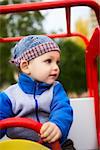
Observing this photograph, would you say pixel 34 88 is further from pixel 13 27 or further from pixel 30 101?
pixel 13 27

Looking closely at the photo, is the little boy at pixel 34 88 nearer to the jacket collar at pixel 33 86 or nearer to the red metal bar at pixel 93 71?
the jacket collar at pixel 33 86

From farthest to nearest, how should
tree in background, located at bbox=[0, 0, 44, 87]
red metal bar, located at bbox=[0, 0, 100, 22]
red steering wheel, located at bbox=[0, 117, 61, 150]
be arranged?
tree in background, located at bbox=[0, 0, 44, 87], red metal bar, located at bbox=[0, 0, 100, 22], red steering wheel, located at bbox=[0, 117, 61, 150]

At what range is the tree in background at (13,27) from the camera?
424 cm

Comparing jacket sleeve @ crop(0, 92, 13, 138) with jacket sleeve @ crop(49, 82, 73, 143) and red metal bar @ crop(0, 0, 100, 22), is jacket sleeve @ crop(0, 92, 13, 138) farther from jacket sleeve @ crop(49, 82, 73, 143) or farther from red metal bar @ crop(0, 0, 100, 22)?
red metal bar @ crop(0, 0, 100, 22)

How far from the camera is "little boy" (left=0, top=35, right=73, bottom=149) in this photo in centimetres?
118

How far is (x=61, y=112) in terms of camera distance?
111cm

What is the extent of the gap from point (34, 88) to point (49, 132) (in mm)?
199

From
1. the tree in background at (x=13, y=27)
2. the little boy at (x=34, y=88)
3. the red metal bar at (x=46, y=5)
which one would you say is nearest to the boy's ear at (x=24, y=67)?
the little boy at (x=34, y=88)

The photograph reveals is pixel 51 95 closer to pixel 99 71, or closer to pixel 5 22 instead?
pixel 99 71

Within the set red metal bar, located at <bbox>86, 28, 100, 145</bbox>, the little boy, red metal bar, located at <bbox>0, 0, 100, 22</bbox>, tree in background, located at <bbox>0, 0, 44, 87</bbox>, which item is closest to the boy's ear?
the little boy

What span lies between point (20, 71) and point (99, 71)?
568 mm

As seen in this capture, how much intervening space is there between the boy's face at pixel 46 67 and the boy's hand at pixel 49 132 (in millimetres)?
178

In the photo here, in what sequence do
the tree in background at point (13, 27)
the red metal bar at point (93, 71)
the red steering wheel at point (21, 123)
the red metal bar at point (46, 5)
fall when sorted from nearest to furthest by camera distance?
the red steering wheel at point (21, 123) → the red metal bar at point (46, 5) → the red metal bar at point (93, 71) → the tree in background at point (13, 27)

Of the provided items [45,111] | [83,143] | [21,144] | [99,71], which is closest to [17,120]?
[21,144]
